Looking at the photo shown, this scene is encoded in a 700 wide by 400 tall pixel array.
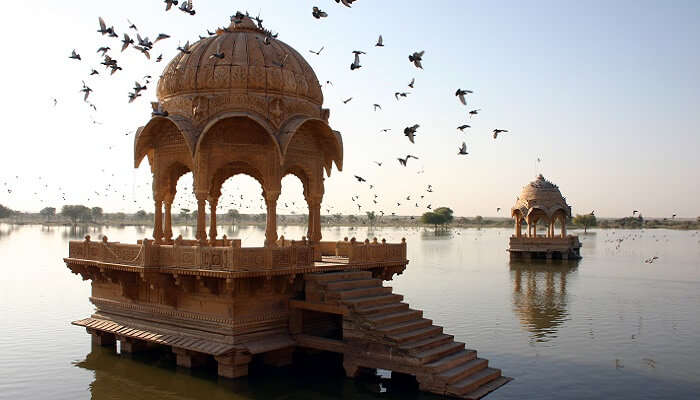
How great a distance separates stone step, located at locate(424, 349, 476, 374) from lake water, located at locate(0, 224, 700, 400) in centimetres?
55

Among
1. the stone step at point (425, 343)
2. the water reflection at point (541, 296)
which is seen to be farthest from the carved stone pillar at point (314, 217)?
the water reflection at point (541, 296)

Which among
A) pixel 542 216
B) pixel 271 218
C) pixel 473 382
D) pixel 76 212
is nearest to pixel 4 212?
pixel 76 212

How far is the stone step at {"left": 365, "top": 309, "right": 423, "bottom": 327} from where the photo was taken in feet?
41.0

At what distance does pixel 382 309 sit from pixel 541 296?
50.8 feet

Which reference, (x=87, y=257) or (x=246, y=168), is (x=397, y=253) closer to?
(x=246, y=168)

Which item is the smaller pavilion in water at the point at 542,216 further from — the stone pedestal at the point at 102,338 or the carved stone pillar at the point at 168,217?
the stone pedestal at the point at 102,338

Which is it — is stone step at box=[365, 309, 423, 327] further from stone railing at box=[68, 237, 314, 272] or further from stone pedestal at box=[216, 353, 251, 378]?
stone pedestal at box=[216, 353, 251, 378]

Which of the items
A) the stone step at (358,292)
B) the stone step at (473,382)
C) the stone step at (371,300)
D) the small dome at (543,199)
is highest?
the small dome at (543,199)

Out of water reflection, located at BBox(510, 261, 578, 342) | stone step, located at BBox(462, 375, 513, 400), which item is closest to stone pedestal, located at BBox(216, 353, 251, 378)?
stone step, located at BBox(462, 375, 513, 400)

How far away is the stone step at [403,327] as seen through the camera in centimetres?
1225

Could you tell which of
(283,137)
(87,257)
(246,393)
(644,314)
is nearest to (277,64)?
(283,137)

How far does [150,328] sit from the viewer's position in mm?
14336

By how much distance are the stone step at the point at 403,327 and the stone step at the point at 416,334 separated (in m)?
0.08

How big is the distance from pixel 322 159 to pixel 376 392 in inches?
255
